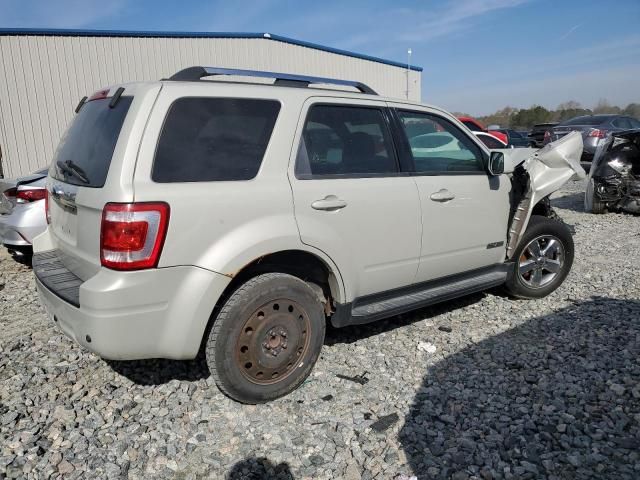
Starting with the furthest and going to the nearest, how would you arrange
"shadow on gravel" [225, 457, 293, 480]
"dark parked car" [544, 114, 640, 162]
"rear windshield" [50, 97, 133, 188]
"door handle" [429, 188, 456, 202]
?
"dark parked car" [544, 114, 640, 162] < "door handle" [429, 188, 456, 202] < "rear windshield" [50, 97, 133, 188] < "shadow on gravel" [225, 457, 293, 480]

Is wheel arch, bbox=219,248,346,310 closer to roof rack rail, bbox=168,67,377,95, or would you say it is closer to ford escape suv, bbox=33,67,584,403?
ford escape suv, bbox=33,67,584,403

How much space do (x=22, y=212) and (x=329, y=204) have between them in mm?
4088

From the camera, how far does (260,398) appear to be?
300cm

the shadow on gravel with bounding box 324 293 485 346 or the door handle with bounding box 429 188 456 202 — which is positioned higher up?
the door handle with bounding box 429 188 456 202

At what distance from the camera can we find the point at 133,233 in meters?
2.46

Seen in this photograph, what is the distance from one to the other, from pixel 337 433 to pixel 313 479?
1.27ft

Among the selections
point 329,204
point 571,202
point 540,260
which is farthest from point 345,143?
point 571,202

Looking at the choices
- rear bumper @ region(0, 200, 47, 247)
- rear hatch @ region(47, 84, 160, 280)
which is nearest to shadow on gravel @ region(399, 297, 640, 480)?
rear hatch @ region(47, 84, 160, 280)

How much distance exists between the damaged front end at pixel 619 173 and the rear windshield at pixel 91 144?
901 cm

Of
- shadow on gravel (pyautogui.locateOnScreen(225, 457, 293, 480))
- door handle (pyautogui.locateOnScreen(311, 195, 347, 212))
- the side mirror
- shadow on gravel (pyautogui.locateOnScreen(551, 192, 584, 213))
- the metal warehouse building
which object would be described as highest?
the metal warehouse building

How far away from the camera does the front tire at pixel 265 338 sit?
2801 mm

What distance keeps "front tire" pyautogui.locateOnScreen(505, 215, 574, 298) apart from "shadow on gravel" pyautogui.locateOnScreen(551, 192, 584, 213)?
5897 millimetres

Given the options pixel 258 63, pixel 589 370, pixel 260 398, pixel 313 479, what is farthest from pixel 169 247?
pixel 258 63

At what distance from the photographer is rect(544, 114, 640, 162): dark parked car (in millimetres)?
13974
